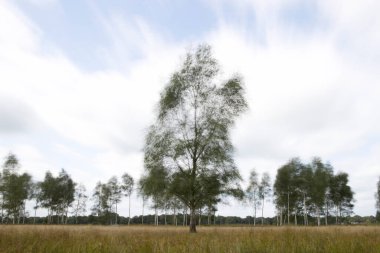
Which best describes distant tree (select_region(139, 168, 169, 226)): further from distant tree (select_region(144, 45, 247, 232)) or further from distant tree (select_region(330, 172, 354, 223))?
distant tree (select_region(330, 172, 354, 223))

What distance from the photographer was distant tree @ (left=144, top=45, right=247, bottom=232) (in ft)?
73.3

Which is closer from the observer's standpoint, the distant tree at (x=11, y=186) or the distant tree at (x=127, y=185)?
the distant tree at (x=11, y=186)

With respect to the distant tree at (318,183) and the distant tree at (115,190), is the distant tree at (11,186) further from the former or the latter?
the distant tree at (318,183)

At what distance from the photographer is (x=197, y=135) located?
22984 millimetres

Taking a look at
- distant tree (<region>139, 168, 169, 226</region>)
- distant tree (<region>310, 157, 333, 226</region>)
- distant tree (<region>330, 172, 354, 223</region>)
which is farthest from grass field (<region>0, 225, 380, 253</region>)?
distant tree (<region>330, 172, 354, 223</region>)

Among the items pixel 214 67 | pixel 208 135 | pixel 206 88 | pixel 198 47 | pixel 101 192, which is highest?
pixel 198 47

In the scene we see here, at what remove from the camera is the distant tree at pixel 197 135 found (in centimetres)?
2233

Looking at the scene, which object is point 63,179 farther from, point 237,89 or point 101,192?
point 237,89

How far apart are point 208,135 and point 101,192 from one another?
2889 inches

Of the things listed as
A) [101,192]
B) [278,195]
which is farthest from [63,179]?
[278,195]

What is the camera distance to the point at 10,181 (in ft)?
206

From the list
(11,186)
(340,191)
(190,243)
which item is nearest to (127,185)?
(11,186)

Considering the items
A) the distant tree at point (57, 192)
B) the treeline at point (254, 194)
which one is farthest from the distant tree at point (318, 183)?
the distant tree at point (57, 192)

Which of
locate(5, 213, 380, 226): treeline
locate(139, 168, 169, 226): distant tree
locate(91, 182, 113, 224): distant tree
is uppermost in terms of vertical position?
locate(139, 168, 169, 226): distant tree
